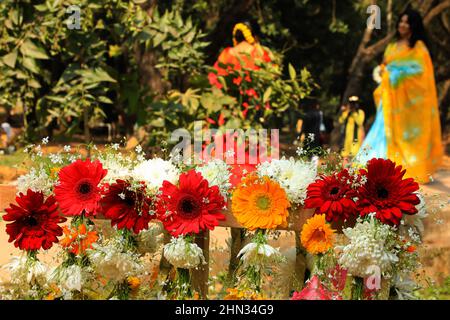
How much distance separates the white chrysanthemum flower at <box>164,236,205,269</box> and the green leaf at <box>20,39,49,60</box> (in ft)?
12.9

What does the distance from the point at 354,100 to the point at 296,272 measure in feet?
30.7

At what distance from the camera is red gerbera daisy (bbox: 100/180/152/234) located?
334cm

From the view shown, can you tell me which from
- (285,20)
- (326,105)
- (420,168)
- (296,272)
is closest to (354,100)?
(420,168)

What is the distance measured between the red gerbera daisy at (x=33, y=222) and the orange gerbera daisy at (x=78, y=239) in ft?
0.14

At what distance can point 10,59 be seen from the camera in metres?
6.90

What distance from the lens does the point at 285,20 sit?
64.7ft

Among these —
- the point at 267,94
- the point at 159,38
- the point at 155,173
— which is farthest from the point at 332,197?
the point at 159,38

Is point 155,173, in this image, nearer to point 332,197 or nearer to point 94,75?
point 332,197

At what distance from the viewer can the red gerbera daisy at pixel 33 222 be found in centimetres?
339

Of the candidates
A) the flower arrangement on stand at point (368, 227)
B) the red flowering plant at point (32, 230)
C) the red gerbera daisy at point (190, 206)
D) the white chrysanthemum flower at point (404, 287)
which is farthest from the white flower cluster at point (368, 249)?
the red flowering plant at point (32, 230)

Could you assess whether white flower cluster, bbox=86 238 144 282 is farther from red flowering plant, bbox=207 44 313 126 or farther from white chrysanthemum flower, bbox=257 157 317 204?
red flowering plant, bbox=207 44 313 126
